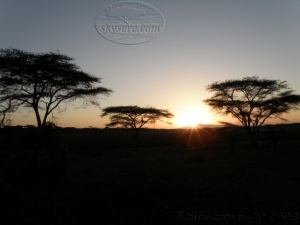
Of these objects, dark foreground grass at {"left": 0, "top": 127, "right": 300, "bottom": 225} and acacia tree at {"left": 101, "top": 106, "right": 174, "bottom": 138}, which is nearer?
dark foreground grass at {"left": 0, "top": 127, "right": 300, "bottom": 225}

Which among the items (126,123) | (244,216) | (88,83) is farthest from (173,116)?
(244,216)

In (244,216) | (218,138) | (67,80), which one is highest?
(67,80)

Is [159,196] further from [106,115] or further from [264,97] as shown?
[106,115]

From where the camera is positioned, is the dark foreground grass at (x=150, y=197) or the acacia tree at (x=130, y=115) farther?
the acacia tree at (x=130, y=115)

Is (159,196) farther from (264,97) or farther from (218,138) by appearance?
(218,138)

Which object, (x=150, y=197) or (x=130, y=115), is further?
(x=130, y=115)

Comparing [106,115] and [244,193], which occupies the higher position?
[106,115]

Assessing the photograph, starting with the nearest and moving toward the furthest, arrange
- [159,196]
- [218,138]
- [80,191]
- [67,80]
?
[159,196] < [80,191] < [67,80] < [218,138]

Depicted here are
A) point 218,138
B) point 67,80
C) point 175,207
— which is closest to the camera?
point 175,207

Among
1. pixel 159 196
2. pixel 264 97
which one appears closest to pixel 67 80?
pixel 159 196

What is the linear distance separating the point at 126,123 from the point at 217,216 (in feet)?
128

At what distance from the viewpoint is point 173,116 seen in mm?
49969

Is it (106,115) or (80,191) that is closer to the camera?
(80,191)

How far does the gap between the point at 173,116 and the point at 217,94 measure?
54.1ft
